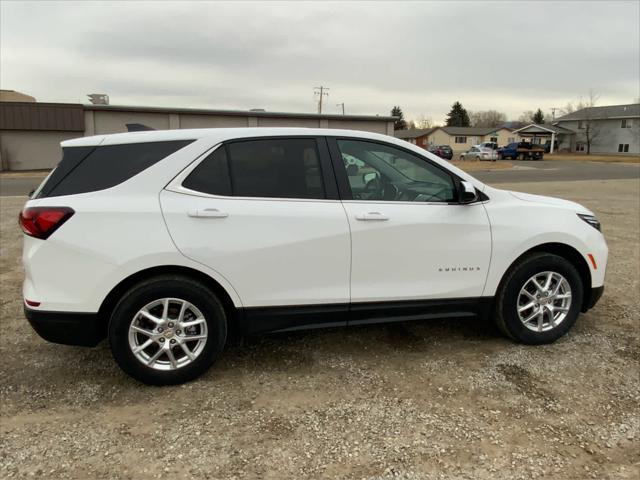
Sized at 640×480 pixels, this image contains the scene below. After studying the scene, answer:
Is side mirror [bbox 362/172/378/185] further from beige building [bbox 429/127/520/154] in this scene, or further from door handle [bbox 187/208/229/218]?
beige building [bbox 429/127/520/154]

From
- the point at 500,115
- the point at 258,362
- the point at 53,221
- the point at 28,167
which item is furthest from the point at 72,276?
the point at 500,115

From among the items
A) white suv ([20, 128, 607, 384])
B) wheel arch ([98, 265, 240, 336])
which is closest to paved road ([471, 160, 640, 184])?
white suv ([20, 128, 607, 384])

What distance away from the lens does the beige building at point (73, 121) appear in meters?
30.2

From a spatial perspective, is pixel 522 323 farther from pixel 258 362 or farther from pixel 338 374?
pixel 258 362

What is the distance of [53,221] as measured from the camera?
9.83 feet

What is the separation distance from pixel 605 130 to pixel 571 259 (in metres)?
72.3

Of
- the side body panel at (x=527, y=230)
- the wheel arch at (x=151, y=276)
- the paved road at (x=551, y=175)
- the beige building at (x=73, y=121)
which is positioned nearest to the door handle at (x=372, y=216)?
the side body panel at (x=527, y=230)

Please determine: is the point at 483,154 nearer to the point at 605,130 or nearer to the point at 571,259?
the point at 605,130

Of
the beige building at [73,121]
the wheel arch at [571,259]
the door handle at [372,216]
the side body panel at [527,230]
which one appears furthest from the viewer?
the beige building at [73,121]

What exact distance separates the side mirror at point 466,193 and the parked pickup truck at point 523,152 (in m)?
50.4

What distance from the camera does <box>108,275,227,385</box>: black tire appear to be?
3.08 metres

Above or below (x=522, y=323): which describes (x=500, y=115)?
above

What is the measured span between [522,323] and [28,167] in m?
35.4

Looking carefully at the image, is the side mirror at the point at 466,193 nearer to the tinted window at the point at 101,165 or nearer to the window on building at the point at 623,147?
the tinted window at the point at 101,165
